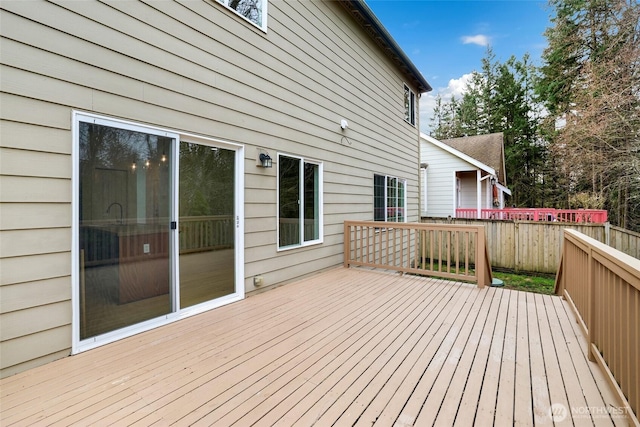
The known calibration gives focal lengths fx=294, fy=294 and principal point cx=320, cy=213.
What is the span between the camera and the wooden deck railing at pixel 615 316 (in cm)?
154

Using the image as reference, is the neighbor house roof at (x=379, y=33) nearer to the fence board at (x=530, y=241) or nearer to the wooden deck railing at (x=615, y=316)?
the fence board at (x=530, y=241)

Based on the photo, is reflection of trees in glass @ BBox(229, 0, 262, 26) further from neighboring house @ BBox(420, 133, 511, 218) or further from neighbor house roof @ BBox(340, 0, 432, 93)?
neighboring house @ BBox(420, 133, 511, 218)

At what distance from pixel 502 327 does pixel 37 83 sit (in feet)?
15.0

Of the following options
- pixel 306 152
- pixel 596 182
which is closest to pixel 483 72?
pixel 596 182

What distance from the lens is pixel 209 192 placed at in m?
3.45

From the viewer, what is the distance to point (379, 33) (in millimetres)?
6672

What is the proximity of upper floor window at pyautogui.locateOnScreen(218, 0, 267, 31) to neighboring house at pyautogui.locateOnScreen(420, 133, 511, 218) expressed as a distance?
946 centimetres

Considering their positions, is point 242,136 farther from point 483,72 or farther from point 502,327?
point 483,72

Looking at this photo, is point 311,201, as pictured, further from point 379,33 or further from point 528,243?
point 528,243

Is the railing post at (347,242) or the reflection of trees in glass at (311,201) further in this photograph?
the railing post at (347,242)

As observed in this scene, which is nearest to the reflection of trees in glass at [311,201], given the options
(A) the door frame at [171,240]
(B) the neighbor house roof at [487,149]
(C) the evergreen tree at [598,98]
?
(A) the door frame at [171,240]

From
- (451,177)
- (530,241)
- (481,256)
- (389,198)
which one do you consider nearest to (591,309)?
(481,256)

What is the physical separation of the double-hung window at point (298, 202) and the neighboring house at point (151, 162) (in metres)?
0.03

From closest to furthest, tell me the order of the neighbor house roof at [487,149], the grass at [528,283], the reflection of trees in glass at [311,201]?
the reflection of trees in glass at [311,201]
the grass at [528,283]
the neighbor house roof at [487,149]
